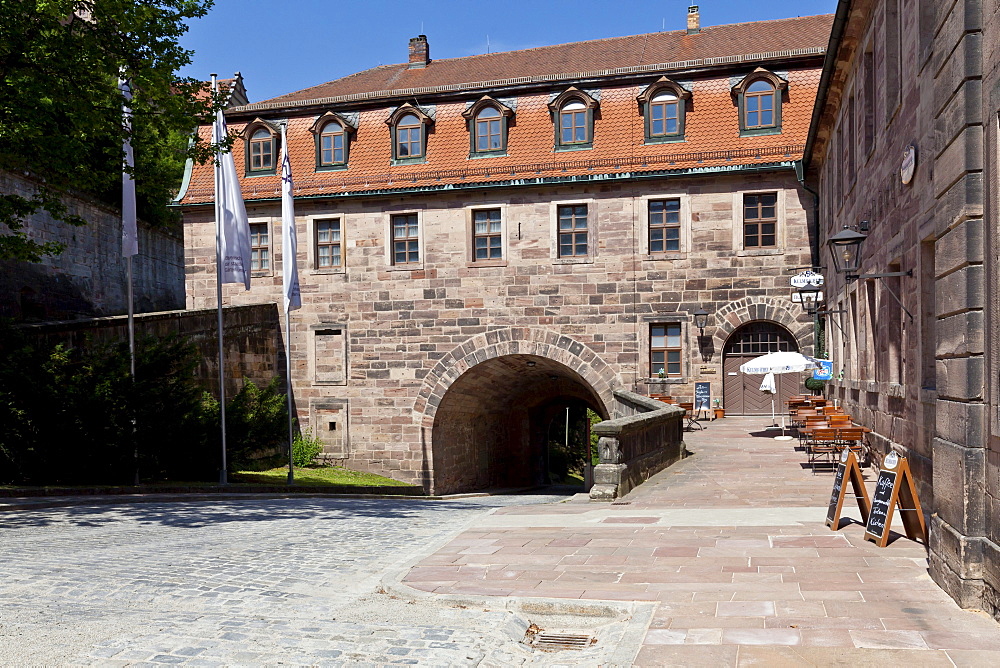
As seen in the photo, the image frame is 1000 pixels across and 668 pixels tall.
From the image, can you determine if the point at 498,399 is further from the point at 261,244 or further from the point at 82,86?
the point at 82,86

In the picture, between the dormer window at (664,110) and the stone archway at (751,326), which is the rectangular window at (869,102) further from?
the dormer window at (664,110)

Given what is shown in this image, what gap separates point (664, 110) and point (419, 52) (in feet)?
31.0

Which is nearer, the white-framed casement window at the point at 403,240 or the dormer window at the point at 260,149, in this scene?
the white-framed casement window at the point at 403,240

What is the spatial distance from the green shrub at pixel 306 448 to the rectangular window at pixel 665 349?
29.6 ft

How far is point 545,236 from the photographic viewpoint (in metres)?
23.3

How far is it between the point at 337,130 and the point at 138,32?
12.9 m

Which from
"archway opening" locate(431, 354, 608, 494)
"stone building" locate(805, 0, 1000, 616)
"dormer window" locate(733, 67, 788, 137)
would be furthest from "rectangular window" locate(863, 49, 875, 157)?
"archway opening" locate(431, 354, 608, 494)

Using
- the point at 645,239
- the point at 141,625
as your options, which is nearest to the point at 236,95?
the point at 645,239

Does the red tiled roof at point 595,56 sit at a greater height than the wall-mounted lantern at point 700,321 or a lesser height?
greater

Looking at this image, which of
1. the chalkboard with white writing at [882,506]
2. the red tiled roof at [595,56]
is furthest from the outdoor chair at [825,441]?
the red tiled roof at [595,56]

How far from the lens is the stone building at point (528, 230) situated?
22234 millimetres

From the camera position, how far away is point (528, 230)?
23.5 meters

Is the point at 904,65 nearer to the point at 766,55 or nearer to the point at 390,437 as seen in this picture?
the point at 766,55

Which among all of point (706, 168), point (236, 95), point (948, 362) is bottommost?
point (948, 362)
